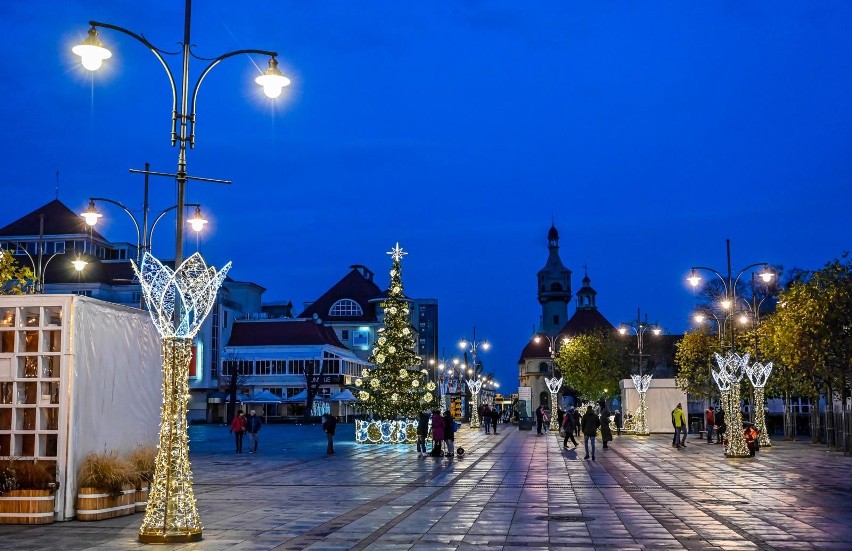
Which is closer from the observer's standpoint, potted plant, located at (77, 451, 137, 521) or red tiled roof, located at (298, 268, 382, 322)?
potted plant, located at (77, 451, 137, 521)

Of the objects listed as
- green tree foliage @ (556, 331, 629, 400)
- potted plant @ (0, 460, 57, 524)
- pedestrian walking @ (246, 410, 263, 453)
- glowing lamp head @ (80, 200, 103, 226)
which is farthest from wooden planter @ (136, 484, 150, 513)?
green tree foliage @ (556, 331, 629, 400)

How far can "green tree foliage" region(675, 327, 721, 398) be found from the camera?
2242 inches

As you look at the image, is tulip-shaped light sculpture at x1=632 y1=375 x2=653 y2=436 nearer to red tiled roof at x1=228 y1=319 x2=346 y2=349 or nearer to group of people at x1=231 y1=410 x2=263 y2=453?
group of people at x1=231 y1=410 x2=263 y2=453

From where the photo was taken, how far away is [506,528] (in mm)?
14781

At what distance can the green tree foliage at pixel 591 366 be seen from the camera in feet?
277

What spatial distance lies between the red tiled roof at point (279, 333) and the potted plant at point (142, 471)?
82144mm

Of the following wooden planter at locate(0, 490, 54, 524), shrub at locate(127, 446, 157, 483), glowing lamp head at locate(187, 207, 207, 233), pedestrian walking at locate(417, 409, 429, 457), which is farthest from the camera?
pedestrian walking at locate(417, 409, 429, 457)

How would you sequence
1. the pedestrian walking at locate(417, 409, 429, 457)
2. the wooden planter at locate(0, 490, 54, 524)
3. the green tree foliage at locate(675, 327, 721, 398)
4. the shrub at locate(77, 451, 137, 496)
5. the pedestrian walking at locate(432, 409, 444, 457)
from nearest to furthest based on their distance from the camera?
1. the wooden planter at locate(0, 490, 54, 524)
2. the shrub at locate(77, 451, 137, 496)
3. the pedestrian walking at locate(432, 409, 444, 457)
4. the pedestrian walking at locate(417, 409, 429, 457)
5. the green tree foliage at locate(675, 327, 721, 398)

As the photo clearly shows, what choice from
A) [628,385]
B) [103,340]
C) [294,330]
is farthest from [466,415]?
[103,340]

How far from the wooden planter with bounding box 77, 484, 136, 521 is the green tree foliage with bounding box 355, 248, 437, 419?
2728cm

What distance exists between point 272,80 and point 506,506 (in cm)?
881

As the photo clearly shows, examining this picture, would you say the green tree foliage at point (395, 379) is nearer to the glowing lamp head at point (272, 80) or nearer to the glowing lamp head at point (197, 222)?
the glowing lamp head at point (197, 222)

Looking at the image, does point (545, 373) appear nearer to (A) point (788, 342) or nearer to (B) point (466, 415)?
(B) point (466, 415)

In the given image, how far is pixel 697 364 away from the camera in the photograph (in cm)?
6238
